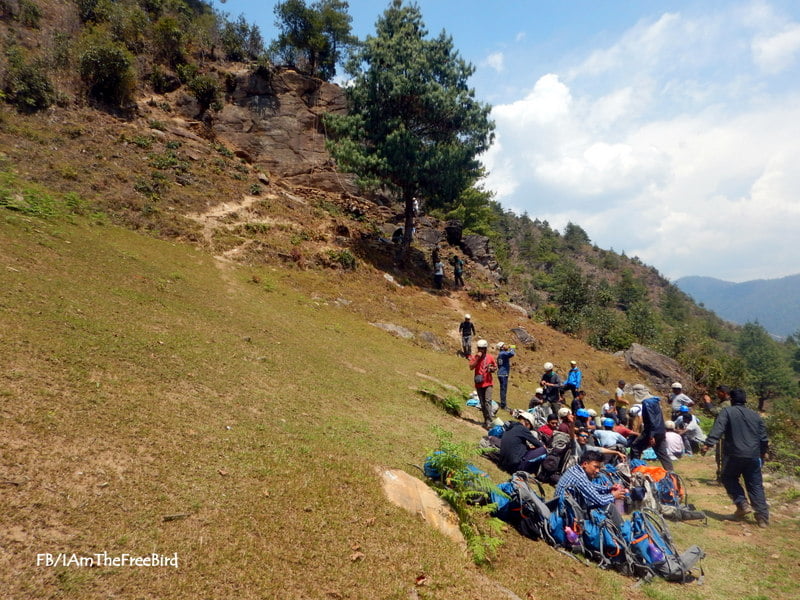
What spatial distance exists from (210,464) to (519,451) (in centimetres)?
586

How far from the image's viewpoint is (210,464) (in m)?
5.56

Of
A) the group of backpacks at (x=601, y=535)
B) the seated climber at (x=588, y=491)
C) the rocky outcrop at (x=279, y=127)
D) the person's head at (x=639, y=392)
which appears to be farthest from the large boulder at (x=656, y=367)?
the rocky outcrop at (x=279, y=127)

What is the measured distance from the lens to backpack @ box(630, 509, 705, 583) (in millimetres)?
5773

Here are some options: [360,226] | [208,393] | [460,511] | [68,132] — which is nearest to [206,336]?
[208,393]

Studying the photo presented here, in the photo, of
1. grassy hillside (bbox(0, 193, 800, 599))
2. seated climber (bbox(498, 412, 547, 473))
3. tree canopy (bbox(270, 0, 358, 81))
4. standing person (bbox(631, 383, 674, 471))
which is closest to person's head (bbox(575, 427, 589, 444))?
seated climber (bbox(498, 412, 547, 473))

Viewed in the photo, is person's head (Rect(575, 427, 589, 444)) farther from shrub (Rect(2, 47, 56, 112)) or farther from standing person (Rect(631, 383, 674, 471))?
shrub (Rect(2, 47, 56, 112))

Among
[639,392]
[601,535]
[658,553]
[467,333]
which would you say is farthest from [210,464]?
[639,392]

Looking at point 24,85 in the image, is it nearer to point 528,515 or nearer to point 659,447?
point 528,515

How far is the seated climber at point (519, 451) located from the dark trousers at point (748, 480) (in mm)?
3460

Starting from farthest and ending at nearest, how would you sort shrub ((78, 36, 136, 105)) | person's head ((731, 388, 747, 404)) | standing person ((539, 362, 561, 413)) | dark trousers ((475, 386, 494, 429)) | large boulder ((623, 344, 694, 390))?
shrub ((78, 36, 136, 105)), large boulder ((623, 344, 694, 390)), standing person ((539, 362, 561, 413)), dark trousers ((475, 386, 494, 429)), person's head ((731, 388, 747, 404))

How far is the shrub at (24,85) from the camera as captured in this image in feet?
72.5

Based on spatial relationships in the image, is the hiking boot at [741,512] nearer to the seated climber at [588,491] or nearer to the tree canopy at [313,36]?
the seated climber at [588,491]

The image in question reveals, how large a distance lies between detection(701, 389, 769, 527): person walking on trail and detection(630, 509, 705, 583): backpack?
2.64m

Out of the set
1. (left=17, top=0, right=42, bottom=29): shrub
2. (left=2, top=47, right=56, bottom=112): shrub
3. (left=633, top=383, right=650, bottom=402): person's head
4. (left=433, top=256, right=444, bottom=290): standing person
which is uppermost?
(left=17, top=0, right=42, bottom=29): shrub
